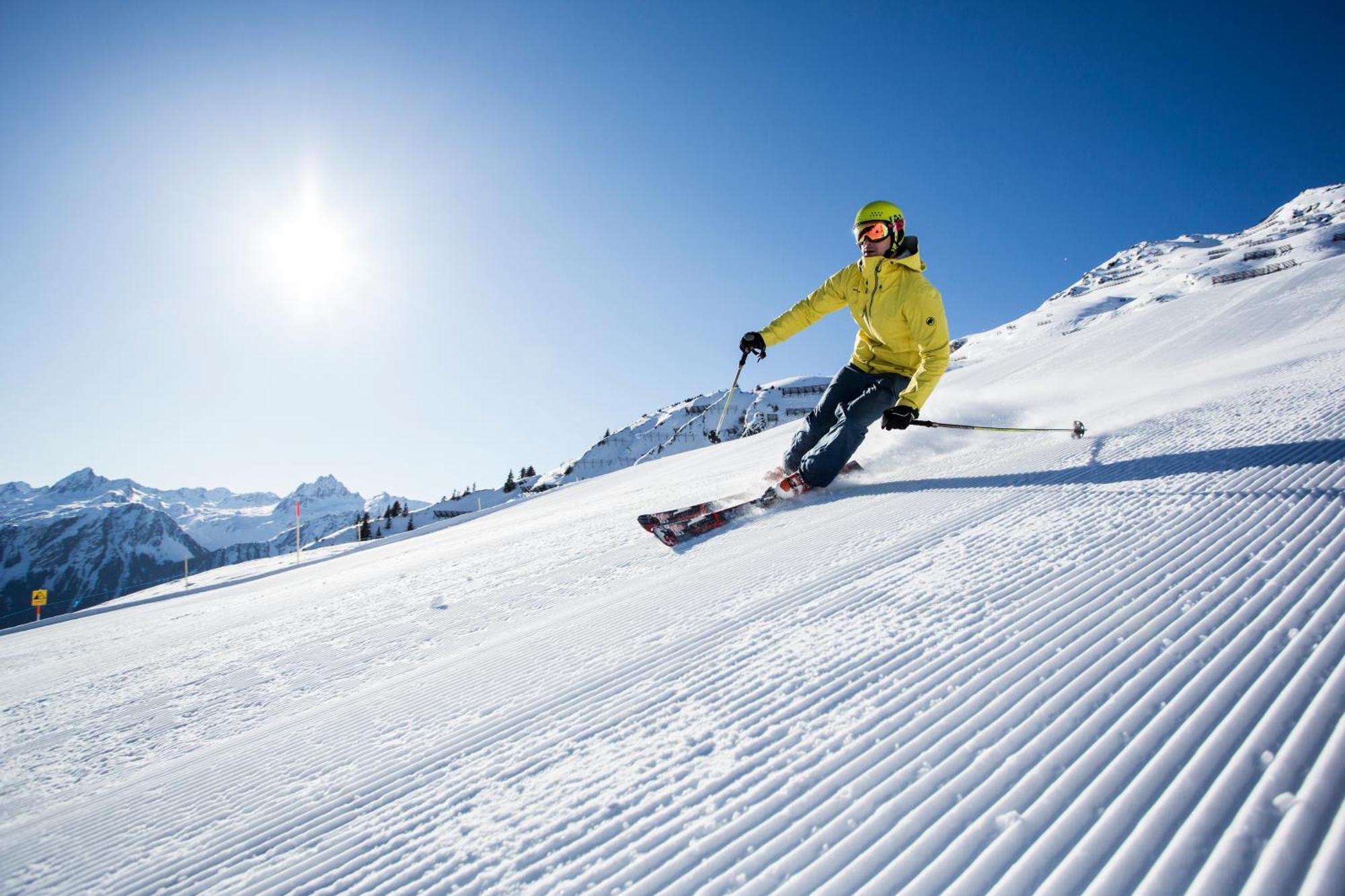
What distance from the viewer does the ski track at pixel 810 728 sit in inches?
43.7

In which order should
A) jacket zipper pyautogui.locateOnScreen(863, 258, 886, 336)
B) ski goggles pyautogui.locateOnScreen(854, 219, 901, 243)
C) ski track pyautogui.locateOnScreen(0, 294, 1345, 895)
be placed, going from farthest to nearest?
jacket zipper pyautogui.locateOnScreen(863, 258, 886, 336) < ski goggles pyautogui.locateOnScreen(854, 219, 901, 243) < ski track pyautogui.locateOnScreen(0, 294, 1345, 895)

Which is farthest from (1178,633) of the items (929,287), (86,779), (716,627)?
(86,779)

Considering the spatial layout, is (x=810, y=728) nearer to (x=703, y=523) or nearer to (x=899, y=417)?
(x=703, y=523)

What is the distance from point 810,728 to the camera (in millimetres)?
1617

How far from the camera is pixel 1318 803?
3.22 ft

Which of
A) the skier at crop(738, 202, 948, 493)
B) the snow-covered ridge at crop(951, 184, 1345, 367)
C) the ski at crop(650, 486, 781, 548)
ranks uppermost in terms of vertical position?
the snow-covered ridge at crop(951, 184, 1345, 367)

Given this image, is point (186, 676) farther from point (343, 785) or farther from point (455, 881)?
point (455, 881)

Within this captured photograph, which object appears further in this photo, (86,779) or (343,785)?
(86,779)

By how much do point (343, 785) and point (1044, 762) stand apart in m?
2.13

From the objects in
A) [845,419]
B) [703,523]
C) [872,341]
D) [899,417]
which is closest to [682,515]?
[703,523]

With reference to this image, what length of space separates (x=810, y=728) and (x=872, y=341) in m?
4.46

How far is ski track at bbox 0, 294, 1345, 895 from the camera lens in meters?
1.11

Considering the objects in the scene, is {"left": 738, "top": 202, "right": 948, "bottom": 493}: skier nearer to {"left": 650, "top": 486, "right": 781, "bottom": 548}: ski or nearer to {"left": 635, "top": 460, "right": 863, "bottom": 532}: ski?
{"left": 650, "top": 486, "right": 781, "bottom": 548}: ski

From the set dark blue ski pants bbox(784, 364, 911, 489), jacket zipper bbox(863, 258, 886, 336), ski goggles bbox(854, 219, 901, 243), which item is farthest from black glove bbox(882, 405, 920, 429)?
ski goggles bbox(854, 219, 901, 243)
